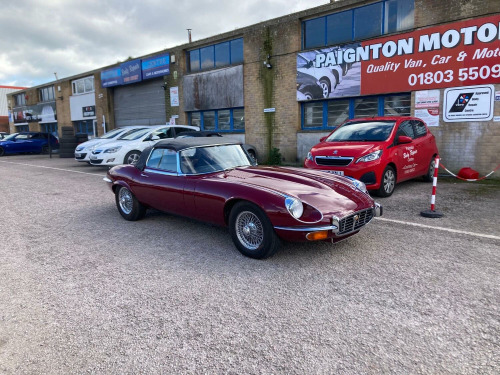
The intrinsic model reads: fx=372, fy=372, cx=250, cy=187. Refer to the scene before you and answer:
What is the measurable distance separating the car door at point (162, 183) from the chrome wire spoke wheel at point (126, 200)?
324 millimetres

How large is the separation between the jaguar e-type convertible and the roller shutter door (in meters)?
15.9

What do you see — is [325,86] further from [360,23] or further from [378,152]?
[378,152]

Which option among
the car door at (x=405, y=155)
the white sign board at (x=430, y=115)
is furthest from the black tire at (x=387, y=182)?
the white sign board at (x=430, y=115)

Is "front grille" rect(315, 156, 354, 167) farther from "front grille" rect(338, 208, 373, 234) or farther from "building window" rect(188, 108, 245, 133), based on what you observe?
"building window" rect(188, 108, 245, 133)

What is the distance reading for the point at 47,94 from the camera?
110ft

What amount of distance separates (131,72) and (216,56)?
23.2 ft

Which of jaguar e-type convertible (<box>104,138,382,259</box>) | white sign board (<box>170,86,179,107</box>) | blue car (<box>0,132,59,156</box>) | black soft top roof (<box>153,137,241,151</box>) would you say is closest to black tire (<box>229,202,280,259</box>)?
jaguar e-type convertible (<box>104,138,382,259</box>)

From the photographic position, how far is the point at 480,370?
231 centimetres

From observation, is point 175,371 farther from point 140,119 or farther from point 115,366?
point 140,119

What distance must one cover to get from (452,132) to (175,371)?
36.9ft

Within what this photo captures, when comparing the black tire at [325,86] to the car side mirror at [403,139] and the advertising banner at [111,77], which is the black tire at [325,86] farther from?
the advertising banner at [111,77]

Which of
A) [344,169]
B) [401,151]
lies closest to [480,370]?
[344,169]

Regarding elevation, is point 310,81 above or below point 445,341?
above

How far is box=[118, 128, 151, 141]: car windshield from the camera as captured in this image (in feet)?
45.1
